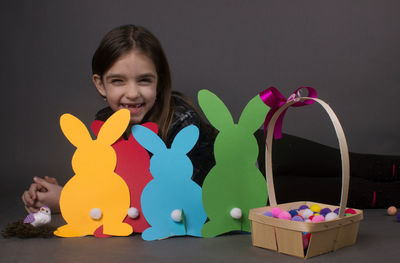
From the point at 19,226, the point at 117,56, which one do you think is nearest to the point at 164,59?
the point at 117,56

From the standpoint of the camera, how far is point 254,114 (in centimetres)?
161

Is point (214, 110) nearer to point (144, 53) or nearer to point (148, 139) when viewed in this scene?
point (148, 139)

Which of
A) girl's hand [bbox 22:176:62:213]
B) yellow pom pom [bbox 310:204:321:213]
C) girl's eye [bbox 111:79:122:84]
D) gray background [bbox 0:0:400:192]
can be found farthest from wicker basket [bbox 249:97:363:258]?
gray background [bbox 0:0:400:192]

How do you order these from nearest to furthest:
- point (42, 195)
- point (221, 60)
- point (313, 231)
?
point (313, 231), point (42, 195), point (221, 60)

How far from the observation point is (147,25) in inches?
110

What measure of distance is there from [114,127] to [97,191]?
22 cm

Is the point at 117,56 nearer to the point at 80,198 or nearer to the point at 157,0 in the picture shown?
the point at 80,198

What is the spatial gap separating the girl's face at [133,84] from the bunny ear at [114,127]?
0.27 m

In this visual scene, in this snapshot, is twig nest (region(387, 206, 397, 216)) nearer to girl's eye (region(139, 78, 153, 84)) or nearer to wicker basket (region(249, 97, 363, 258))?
wicker basket (region(249, 97, 363, 258))

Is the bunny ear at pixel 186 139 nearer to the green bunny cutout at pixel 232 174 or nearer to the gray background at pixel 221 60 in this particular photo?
the green bunny cutout at pixel 232 174

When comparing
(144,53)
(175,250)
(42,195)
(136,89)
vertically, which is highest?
(144,53)

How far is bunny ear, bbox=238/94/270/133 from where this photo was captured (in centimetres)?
159

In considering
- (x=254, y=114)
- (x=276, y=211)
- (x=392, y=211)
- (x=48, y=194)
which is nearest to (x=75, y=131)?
(x=48, y=194)

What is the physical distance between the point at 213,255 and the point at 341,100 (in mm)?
1720
